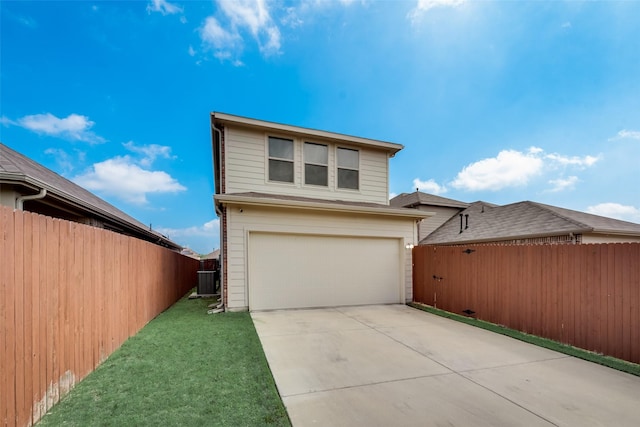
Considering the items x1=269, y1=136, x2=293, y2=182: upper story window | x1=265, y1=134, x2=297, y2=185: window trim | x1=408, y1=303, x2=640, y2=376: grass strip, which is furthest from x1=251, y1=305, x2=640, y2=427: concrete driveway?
x1=269, y1=136, x2=293, y2=182: upper story window

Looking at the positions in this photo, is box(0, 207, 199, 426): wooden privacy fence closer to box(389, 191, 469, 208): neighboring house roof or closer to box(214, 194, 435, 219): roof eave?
box(214, 194, 435, 219): roof eave

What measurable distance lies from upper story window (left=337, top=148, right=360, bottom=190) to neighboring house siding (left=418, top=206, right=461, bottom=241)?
756cm

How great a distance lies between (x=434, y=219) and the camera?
656 inches

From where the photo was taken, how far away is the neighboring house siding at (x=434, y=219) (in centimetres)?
1644

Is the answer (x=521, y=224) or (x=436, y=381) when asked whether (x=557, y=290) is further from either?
(x=521, y=224)

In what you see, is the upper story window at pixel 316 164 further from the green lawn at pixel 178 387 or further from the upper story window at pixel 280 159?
the green lawn at pixel 178 387

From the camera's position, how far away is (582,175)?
45.5 ft

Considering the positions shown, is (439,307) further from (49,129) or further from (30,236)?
(49,129)

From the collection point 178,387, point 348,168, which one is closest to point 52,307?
point 178,387

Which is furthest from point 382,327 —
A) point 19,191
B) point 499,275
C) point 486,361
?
→ point 19,191

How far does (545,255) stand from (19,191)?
9.82 meters

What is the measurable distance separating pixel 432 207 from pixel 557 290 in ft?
37.4

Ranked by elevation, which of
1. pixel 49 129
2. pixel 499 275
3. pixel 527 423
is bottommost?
pixel 527 423

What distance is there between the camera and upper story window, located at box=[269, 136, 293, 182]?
900 cm
